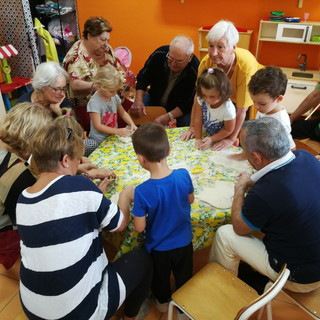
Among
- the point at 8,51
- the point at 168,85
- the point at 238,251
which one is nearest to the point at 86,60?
the point at 168,85

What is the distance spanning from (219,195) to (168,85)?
1813mm

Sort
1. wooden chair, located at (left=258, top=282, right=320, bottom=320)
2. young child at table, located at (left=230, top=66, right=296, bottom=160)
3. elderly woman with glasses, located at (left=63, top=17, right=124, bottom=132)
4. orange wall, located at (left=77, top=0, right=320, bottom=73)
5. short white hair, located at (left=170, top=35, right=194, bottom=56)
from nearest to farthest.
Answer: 1. wooden chair, located at (left=258, top=282, right=320, bottom=320)
2. young child at table, located at (left=230, top=66, right=296, bottom=160)
3. short white hair, located at (left=170, top=35, right=194, bottom=56)
4. elderly woman with glasses, located at (left=63, top=17, right=124, bottom=132)
5. orange wall, located at (left=77, top=0, right=320, bottom=73)

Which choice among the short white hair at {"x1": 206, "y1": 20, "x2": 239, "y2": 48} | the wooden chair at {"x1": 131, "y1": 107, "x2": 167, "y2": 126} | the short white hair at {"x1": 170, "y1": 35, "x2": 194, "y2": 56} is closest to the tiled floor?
the wooden chair at {"x1": 131, "y1": 107, "x2": 167, "y2": 126}

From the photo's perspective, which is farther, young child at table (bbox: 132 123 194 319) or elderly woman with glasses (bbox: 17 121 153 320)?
young child at table (bbox: 132 123 194 319)

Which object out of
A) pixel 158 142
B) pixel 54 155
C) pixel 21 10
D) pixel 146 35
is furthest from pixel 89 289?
pixel 146 35

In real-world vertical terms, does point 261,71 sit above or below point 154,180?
above

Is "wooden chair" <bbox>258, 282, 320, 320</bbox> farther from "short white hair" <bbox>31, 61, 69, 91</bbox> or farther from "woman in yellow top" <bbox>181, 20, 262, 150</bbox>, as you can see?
"short white hair" <bbox>31, 61, 69, 91</bbox>

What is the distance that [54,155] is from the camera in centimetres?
131

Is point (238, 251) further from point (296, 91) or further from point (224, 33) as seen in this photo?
point (296, 91)

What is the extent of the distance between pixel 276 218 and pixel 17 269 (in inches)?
71.0

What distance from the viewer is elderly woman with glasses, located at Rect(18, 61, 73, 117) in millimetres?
2320

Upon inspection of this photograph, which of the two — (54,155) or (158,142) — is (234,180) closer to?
(158,142)

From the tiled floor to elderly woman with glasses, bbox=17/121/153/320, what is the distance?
671 mm

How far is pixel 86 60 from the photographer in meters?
2.95
